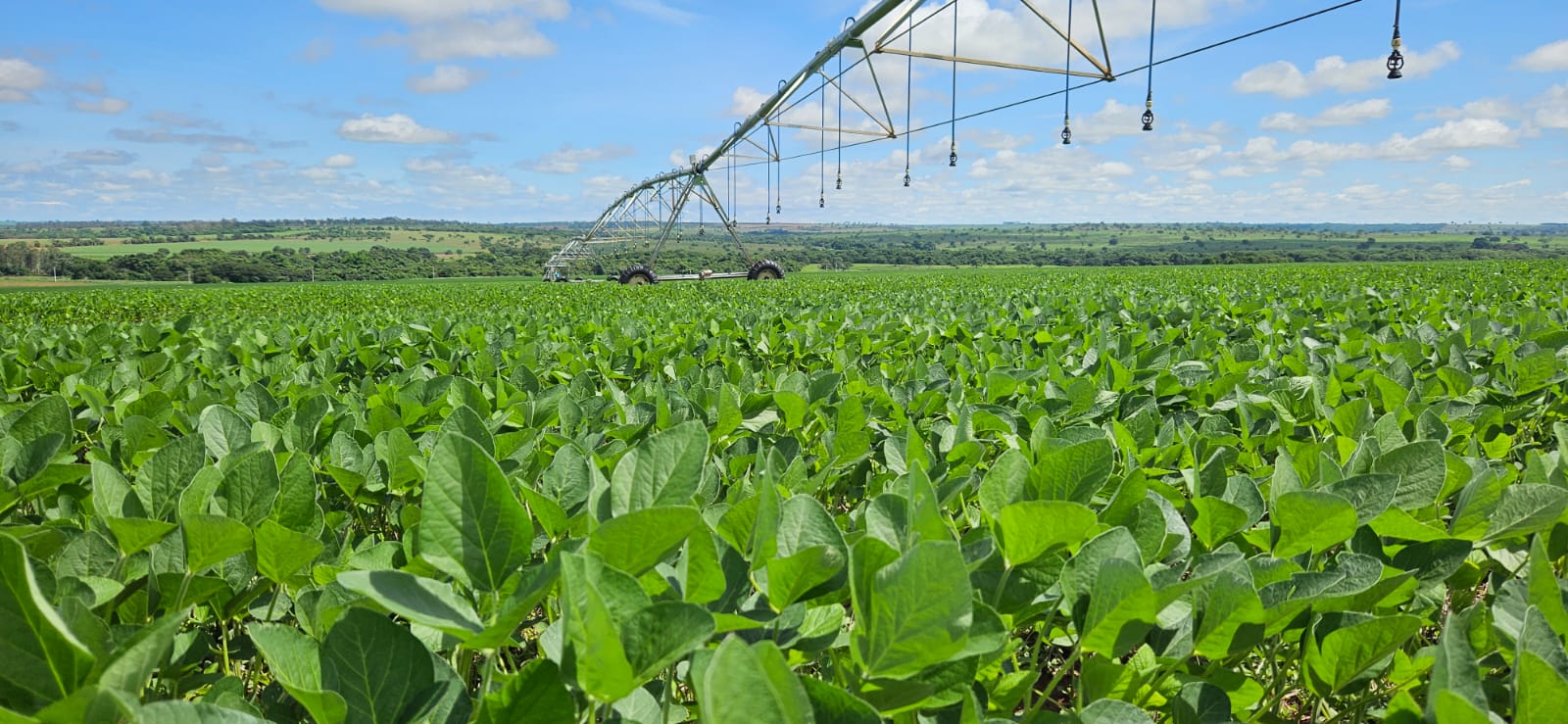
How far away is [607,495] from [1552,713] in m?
1.02

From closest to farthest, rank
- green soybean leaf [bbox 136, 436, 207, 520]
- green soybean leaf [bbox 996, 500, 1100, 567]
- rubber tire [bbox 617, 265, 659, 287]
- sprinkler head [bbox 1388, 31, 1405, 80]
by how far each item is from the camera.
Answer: green soybean leaf [bbox 996, 500, 1100, 567] → green soybean leaf [bbox 136, 436, 207, 520] → sprinkler head [bbox 1388, 31, 1405, 80] → rubber tire [bbox 617, 265, 659, 287]

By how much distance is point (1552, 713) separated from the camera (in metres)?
0.70

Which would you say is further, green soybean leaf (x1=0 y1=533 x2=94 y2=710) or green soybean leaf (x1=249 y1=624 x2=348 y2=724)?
green soybean leaf (x1=249 y1=624 x2=348 y2=724)

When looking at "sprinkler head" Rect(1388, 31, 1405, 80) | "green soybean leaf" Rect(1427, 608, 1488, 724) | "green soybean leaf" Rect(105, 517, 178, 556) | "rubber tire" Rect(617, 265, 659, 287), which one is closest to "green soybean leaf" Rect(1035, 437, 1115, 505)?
"green soybean leaf" Rect(1427, 608, 1488, 724)

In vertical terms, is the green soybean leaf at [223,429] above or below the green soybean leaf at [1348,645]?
above

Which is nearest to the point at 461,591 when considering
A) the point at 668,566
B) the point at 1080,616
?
the point at 668,566

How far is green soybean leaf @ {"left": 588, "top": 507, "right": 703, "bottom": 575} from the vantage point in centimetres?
74

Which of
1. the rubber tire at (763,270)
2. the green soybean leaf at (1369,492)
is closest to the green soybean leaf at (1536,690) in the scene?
the green soybean leaf at (1369,492)

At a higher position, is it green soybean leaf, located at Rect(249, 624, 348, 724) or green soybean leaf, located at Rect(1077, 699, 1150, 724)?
green soybean leaf, located at Rect(249, 624, 348, 724)

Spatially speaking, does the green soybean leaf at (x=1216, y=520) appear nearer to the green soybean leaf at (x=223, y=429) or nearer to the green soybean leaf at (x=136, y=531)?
the green soybean leaf at (x=136, y=531)

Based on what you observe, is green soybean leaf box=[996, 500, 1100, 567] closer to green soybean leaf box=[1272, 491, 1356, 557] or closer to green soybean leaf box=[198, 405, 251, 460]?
green soybean leaf box=[1272, 491, 1356, 557]

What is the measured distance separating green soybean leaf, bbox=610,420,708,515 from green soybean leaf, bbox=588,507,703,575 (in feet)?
0.72

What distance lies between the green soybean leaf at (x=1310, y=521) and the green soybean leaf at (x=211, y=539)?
4.38 feet

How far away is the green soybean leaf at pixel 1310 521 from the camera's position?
104cm
